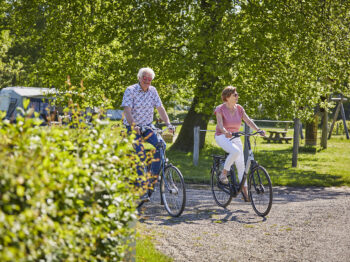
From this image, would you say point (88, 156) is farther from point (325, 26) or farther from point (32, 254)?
point (325, 26)

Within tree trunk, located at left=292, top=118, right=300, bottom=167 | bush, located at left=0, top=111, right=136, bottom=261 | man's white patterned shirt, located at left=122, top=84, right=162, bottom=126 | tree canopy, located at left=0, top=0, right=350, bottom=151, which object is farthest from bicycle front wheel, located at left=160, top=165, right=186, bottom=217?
tree trunk, located at left=292, top=118, right=300, bottom=167

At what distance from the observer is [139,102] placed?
24.5 feet

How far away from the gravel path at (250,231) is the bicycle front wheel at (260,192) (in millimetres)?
146

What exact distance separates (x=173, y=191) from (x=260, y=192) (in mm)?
1432

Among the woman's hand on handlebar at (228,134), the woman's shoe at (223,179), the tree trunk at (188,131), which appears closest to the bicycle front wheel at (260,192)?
the woman's shoe at (223,179)

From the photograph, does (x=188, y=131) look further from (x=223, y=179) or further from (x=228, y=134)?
(x=228, y=134)

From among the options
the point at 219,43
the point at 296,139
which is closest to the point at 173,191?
the point at 219,43

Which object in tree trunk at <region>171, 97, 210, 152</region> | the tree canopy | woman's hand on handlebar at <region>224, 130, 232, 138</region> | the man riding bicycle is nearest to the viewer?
the man riding bicycle

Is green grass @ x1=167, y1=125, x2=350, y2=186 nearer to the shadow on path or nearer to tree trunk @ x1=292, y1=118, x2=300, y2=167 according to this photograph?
tree trunk @ x1=292, y1=118, x2=300, y2=167

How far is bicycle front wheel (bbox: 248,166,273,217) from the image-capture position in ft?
24.3

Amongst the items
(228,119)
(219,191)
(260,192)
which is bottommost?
(219,191)

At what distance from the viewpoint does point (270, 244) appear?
5953 mm

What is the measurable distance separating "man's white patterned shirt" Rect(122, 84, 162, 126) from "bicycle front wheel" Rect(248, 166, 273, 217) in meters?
1.89

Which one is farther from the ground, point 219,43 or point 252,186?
point 219,43
